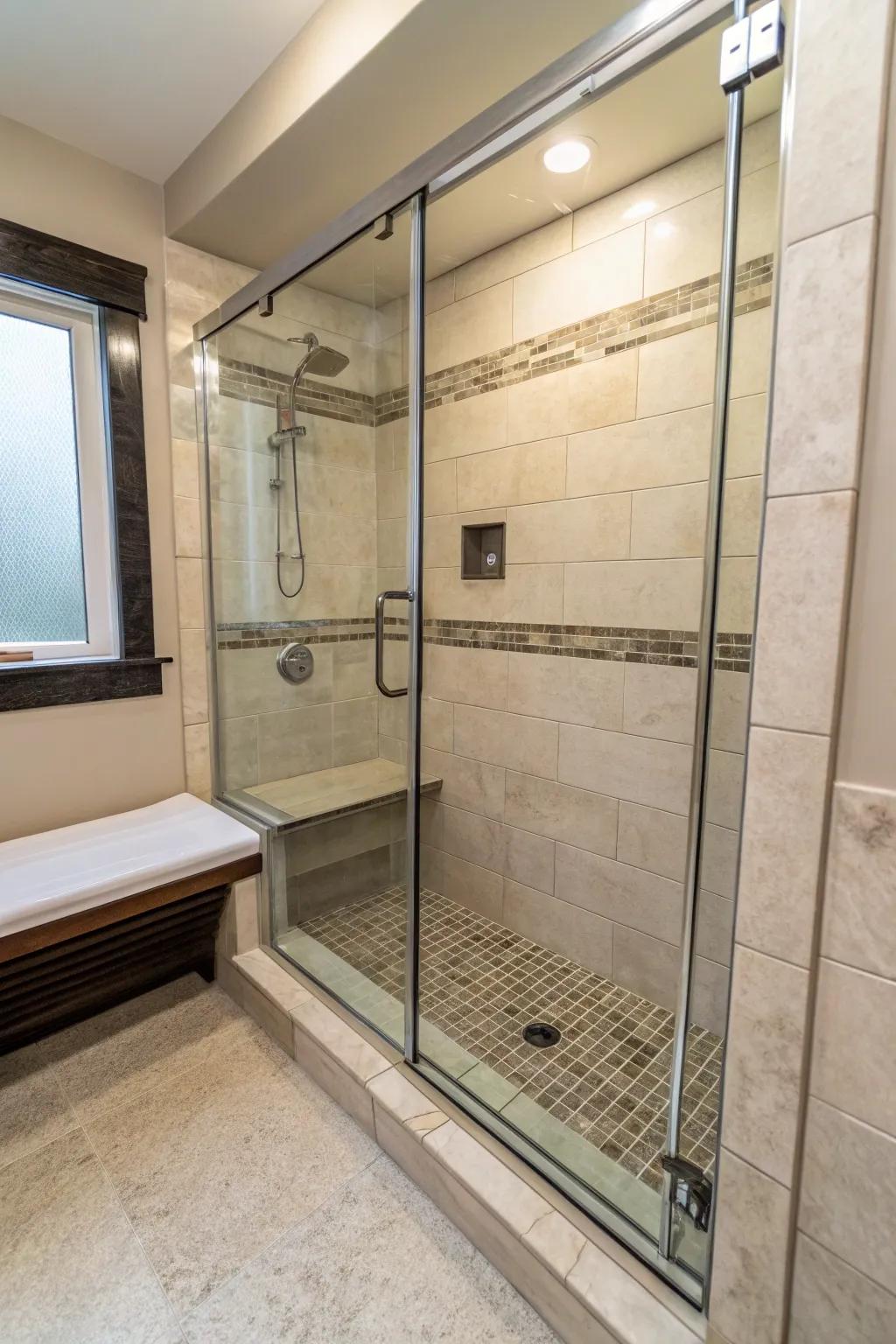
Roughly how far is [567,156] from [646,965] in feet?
7.38

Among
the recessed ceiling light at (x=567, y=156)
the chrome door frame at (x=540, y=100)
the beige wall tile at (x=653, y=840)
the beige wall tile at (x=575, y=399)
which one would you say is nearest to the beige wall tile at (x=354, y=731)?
the beige wall tile at (x=653, y=840)

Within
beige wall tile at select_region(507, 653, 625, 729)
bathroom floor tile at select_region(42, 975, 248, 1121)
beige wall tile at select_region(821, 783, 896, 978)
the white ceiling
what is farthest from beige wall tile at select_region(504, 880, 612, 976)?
the white ceiling

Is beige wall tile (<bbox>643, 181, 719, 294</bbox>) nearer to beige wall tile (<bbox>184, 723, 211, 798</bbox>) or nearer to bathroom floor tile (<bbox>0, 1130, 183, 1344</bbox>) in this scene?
beige wall tile (<bbox>184, 723, 211, 798</bbox>)

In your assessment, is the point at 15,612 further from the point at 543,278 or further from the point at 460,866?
the point at 543,278

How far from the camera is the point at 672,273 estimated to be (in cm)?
172

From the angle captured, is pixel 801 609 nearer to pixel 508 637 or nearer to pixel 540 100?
pixel 540 100

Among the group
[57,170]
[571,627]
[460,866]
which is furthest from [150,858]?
[57,170]

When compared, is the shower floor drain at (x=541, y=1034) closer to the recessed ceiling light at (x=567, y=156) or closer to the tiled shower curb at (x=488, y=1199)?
the tiled shower curb at (x=488, y=1199)

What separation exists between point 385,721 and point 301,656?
47cm

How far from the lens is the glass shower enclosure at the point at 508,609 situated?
54.7 inches

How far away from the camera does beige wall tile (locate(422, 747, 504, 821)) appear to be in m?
2.31

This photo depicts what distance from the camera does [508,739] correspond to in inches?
89.2

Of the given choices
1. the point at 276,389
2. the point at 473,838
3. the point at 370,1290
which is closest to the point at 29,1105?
the point at 370,1290

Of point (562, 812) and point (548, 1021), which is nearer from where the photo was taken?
point (548, 1021)
